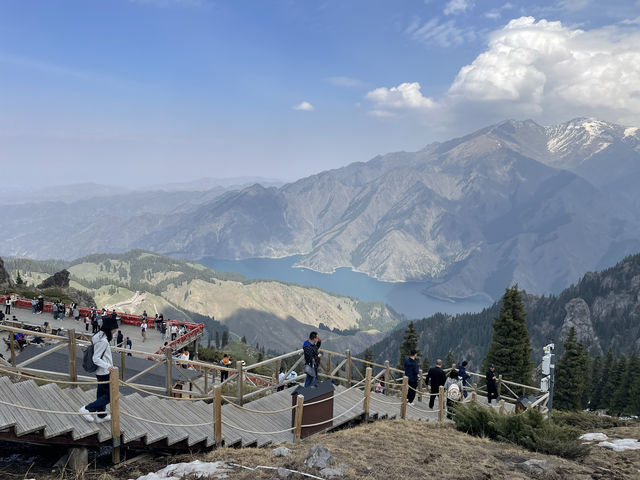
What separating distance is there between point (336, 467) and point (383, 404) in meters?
7.51

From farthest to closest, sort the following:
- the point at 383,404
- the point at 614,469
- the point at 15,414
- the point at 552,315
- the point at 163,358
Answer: the point at 552,315
the point at 383,404
the point at 163,358
the point at 614,469
the point at 15,414

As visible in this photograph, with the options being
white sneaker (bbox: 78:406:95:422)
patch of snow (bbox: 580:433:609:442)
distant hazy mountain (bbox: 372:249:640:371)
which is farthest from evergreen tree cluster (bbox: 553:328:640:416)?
distant hazy mountain (bbox: 372:249:640:371)

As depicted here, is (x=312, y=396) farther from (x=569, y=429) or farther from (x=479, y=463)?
(x=569, y=429)

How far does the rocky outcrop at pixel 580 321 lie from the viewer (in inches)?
6772

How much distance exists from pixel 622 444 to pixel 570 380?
41.3 meters

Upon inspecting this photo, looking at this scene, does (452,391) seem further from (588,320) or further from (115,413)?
(588,320)

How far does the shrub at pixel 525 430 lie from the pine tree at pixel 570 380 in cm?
4233

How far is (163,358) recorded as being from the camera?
36.4ft

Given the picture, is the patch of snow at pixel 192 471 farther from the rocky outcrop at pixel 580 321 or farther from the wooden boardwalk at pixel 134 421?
the rocky outcrop at pixel 580 321

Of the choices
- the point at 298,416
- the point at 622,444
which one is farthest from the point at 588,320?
the point at 298,416

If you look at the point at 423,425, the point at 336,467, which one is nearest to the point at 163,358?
the point at 336,467

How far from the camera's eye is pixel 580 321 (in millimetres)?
176250

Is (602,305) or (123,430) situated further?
(602,305)

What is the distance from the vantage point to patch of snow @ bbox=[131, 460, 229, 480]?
7.75 metres
